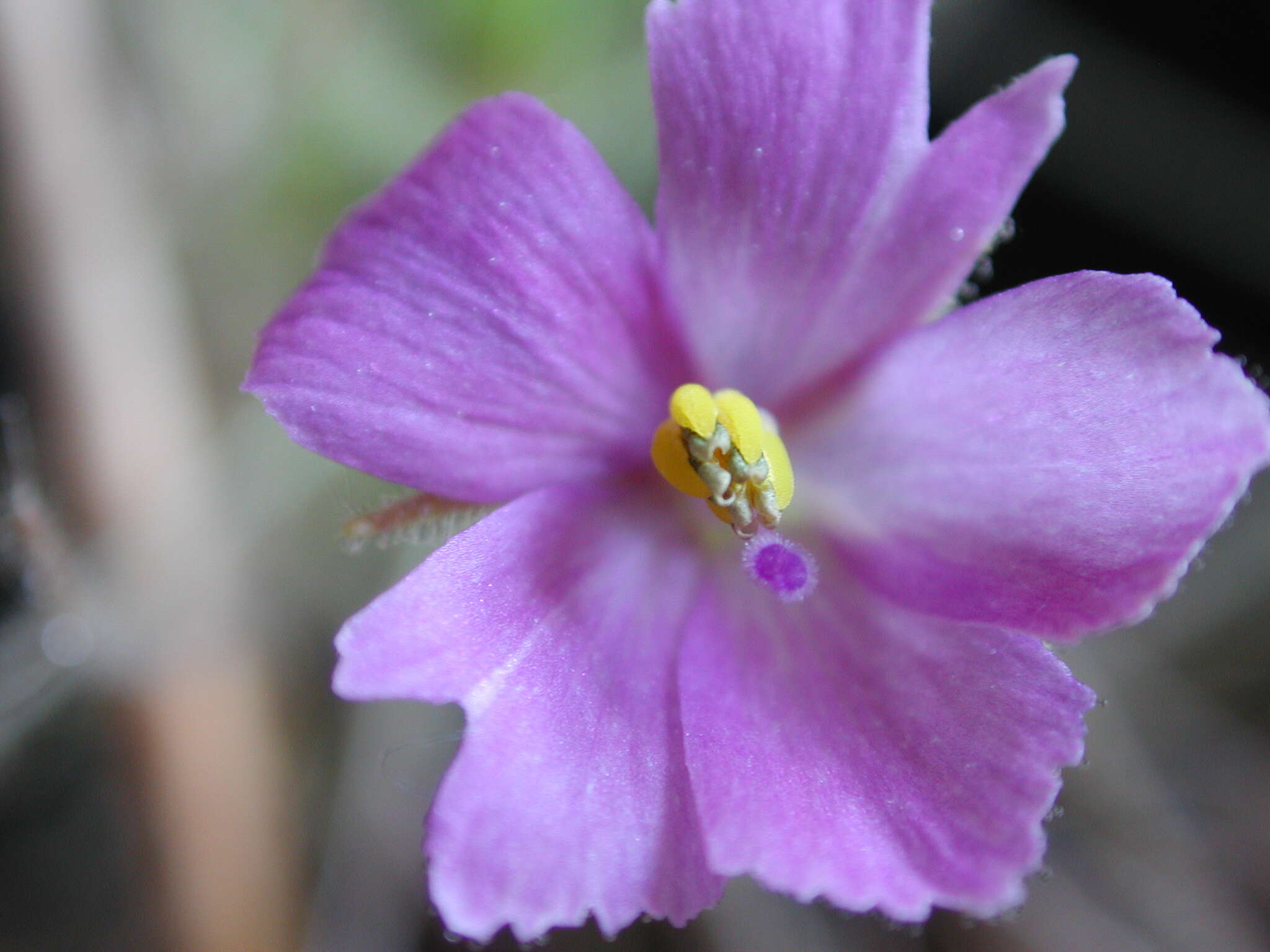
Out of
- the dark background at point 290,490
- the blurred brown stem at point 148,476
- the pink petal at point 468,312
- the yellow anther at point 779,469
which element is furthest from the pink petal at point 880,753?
the blurred brown stem at point 148,476

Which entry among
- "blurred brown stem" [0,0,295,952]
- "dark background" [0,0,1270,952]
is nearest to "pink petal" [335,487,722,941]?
"dark background" [0,0,1270,952]

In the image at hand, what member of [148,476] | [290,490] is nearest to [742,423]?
[148,476]

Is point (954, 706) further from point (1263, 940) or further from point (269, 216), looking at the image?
point (269, 216)

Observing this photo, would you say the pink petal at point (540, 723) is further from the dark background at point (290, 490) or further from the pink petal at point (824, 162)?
the dark background at point (290, 490)

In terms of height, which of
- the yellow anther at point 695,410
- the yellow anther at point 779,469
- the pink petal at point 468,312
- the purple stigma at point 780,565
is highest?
the pink petal at point 468,312

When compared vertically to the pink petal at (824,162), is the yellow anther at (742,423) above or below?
below

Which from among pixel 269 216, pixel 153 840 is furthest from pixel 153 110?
pixel 153 840

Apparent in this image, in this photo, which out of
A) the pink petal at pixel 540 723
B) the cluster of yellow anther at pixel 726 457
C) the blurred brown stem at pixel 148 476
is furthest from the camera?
the blurred brown stem at pixel 148 476
